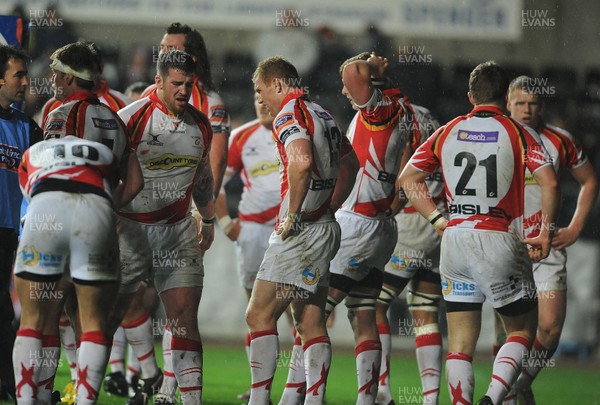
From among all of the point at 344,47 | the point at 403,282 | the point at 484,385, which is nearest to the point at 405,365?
the point at 484,385

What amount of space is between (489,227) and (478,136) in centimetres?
57

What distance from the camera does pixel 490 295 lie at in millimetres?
6715

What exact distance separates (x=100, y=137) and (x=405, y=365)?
685cm

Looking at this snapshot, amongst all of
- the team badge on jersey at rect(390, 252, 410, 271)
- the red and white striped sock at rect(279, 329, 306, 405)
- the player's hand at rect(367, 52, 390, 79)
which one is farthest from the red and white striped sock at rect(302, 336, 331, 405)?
the player's hand at rect(367, 52, 390, 79)

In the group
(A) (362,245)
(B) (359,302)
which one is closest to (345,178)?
(A) (362,245)

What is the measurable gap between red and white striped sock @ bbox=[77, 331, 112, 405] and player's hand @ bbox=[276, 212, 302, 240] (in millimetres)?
1315

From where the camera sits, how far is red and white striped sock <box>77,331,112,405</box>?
19.3 feet

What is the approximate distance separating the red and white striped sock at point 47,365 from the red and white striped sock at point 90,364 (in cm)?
30

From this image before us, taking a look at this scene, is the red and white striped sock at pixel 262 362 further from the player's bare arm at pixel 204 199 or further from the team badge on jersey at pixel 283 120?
the team badge on jersey at pixel 283 120

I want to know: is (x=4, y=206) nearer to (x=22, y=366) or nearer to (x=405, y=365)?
(x=22, y=366)

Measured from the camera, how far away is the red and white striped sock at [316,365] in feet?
22.2

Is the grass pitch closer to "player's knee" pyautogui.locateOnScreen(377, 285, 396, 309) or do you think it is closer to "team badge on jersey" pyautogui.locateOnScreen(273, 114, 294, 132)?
"player's knee" pyautogui.locateOnScreen(377, 285, 396, 309)

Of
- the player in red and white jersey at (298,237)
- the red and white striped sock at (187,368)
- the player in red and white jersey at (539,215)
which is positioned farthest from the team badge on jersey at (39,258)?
the player in red and white jersey at (539,215)

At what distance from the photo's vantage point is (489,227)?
6.74 m
